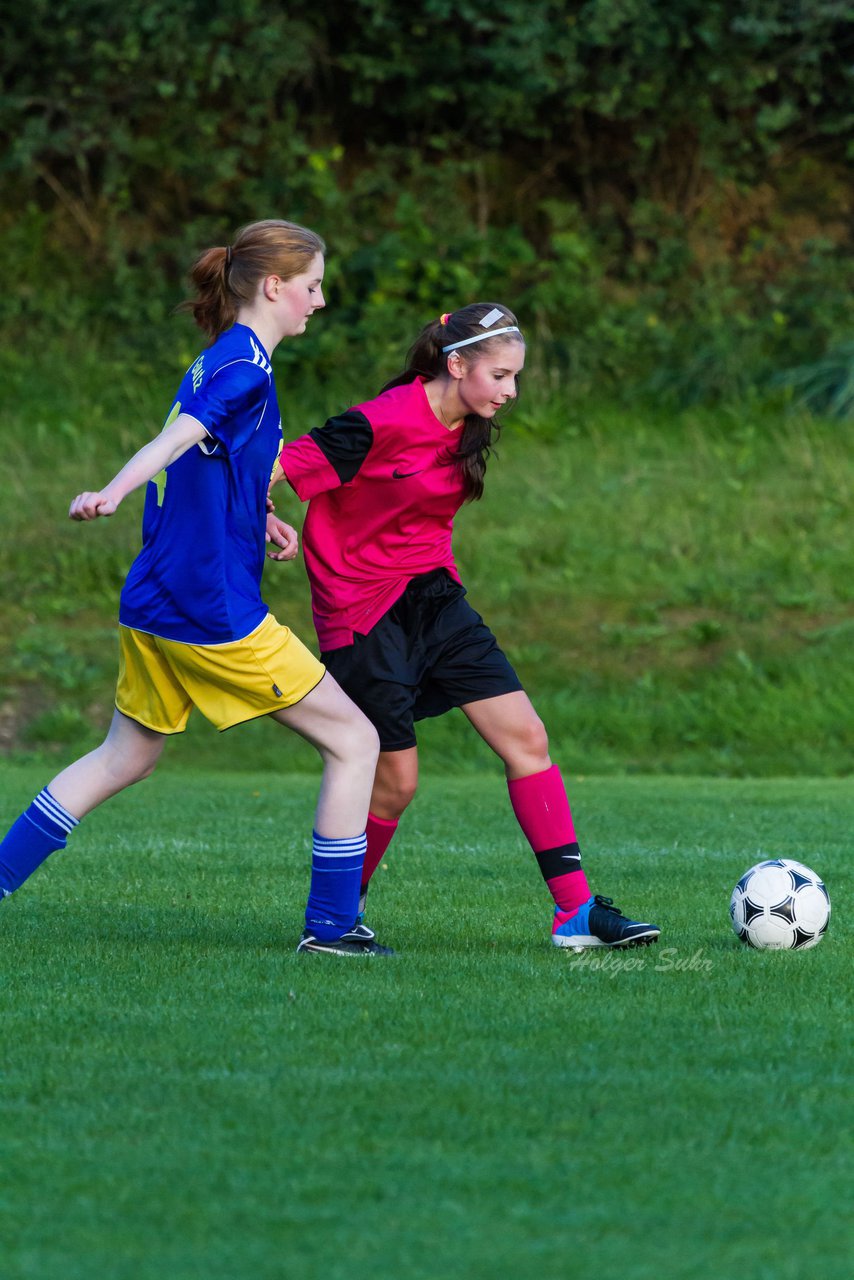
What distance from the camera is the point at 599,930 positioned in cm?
512

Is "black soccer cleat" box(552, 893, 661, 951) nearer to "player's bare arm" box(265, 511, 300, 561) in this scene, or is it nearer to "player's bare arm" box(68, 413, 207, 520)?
"player's bare arm" box(265, 511, 300, 561)

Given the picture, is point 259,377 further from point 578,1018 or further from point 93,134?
point 93,134

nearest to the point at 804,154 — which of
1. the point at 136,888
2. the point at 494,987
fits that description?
the point at 136,888

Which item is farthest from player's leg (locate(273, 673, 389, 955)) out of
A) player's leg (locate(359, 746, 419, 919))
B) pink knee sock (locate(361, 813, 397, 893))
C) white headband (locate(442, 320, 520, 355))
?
white headband (locate(442, 320, 520, 355))

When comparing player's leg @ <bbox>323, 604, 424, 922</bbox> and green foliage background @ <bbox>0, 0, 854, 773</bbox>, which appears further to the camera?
green foliage background @ <bbox>0, 0, 854, 773</bbox>

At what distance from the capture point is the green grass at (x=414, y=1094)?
108 inches

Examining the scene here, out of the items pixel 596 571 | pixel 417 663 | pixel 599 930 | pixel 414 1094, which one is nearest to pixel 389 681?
pixel 417 663

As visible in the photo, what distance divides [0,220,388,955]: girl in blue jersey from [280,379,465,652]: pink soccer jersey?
25 centimetres

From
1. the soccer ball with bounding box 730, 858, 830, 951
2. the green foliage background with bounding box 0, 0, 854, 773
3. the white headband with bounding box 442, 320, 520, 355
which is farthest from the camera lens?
the green foliage background with bounding box 0, 0, 854, 773

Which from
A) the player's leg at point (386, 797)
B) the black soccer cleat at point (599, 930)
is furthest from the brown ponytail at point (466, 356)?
the black soccer cleat at point (599, 930)

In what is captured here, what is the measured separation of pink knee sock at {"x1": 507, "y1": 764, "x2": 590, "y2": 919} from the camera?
17.3ft

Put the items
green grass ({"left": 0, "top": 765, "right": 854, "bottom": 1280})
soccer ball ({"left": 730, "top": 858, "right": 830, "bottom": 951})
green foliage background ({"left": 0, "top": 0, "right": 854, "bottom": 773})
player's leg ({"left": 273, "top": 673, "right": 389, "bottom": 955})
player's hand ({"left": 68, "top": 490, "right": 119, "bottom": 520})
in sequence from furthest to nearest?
green foliage background ({"left": 0, "top": 0, "right": 854, "bottom": 773}) < soccer ball ({"left": 730, "top": 858, "right": 830, "bottom": 951}) < player's leg ({"left": 273, "top": 673, "right": 389, "bottom": 955}) < player's hand ({"left": 68, "top": 490, "right": 119, "bottom": 520}) < green grass ({"left": 0, "top": 765, "right": 854, "bottom": 1280})

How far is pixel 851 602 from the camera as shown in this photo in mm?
14453

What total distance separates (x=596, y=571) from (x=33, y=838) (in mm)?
10460
